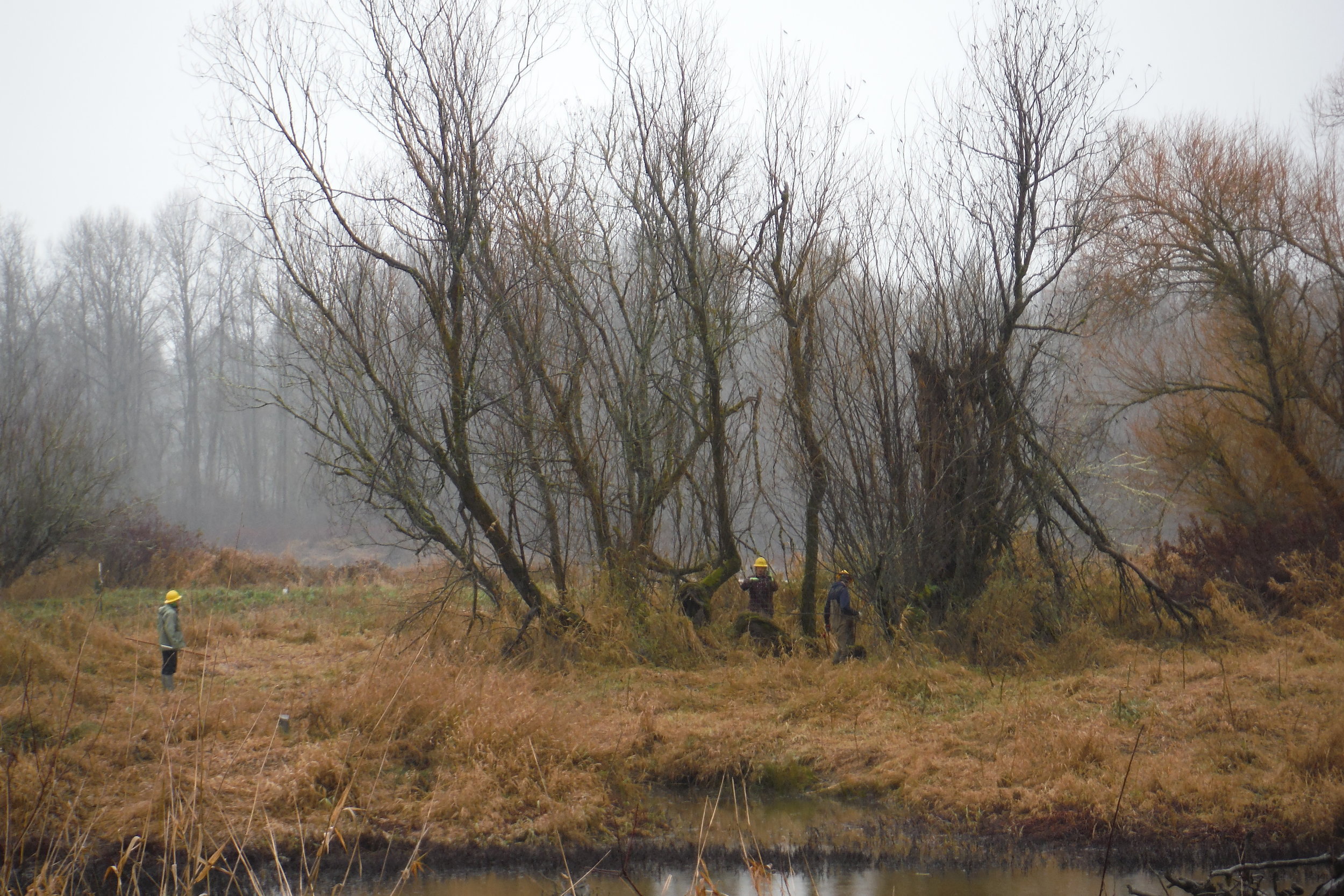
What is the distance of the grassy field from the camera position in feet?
23.5

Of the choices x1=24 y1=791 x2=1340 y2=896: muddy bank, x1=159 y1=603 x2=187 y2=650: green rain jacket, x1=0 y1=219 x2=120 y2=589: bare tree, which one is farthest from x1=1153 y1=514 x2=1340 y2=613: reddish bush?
x1=0 y1=219 x2=120 y2=589: bare tree

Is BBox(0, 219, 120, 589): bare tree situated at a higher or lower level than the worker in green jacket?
higher

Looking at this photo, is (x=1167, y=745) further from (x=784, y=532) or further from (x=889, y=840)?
(x=784, y=532)

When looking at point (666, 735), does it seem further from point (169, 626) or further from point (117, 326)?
point (117, 326)

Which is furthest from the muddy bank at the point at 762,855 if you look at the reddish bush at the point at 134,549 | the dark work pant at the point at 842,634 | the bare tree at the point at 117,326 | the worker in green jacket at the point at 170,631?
the bare tree at the point at 117,326

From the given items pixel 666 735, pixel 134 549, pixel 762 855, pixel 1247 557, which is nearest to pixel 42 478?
pixel 134 549

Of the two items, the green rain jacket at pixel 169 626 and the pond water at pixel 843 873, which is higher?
the green rain jacket at pixel 169 626

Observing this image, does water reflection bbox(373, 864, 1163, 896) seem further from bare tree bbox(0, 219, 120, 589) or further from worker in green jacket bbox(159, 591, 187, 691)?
bare tree bbox(0, 219, 120, 589)

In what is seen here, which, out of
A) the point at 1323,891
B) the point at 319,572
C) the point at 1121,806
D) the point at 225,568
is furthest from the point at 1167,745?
the point at 319,572

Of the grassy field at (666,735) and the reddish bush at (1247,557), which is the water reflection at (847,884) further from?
the reddish bush at (1247,557)

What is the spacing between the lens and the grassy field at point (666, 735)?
715cm

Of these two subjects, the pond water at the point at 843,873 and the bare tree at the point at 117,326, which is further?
the bare tree at the point at 117,326

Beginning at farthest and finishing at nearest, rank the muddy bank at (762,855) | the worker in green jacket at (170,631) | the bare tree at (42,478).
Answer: the bare tree at (42,478), the worker in green jacket at (170,631), the muddy bank at (762,855)

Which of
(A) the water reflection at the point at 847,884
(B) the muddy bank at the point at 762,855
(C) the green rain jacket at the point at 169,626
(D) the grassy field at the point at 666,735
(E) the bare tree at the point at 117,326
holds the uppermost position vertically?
(E) the bare tree at the point at 117,326
